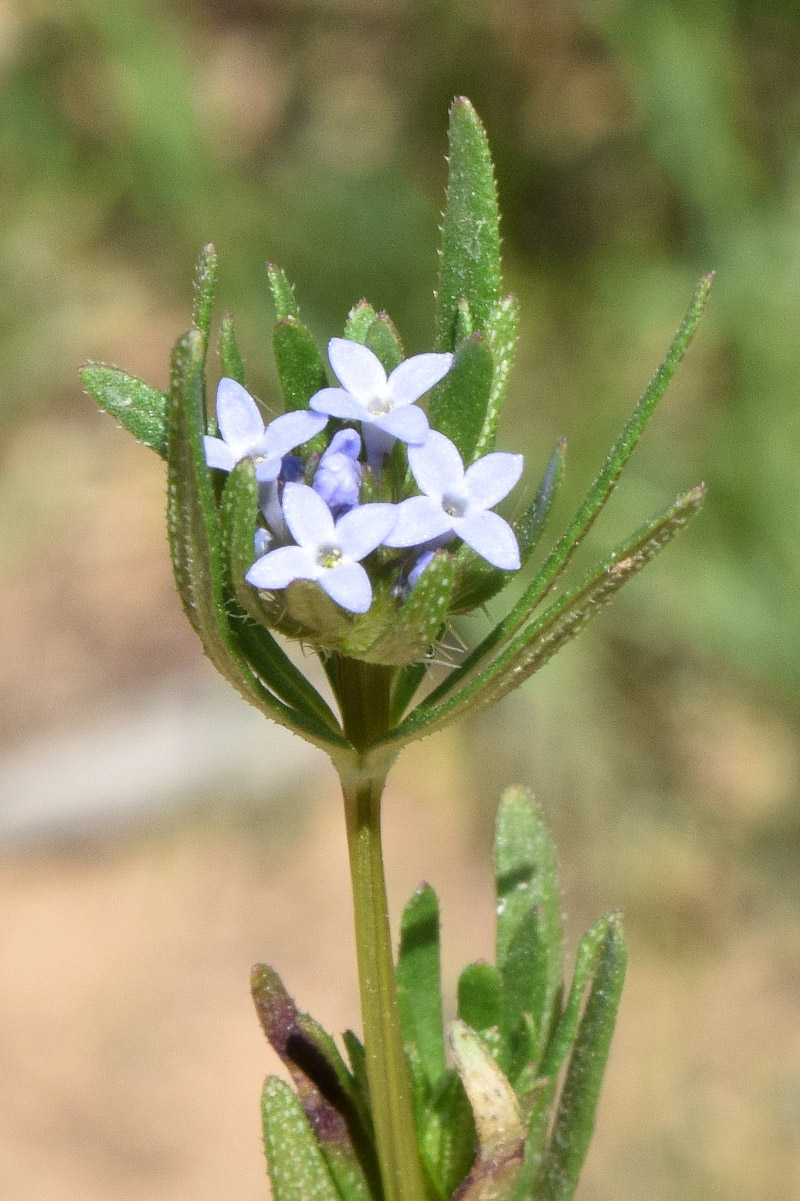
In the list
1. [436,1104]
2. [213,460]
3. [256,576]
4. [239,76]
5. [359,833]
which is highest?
[239,76]

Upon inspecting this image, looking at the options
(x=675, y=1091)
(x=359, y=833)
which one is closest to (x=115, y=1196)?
(x=675, y=1091)

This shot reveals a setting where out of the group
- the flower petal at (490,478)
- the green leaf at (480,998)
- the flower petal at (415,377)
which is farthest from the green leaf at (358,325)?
the green leaf at (480,998)

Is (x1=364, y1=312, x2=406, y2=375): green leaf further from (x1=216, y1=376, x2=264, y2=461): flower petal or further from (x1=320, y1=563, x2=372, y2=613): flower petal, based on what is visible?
(x1=320, y1=563, x2=372, y2=613): flower petal

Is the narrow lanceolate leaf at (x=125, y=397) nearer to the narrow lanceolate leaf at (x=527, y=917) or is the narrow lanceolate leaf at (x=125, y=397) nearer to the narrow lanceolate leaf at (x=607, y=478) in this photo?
the narrow lanceolate leaf at (x=607, y=478)

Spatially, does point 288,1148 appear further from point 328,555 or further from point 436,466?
point 436,466

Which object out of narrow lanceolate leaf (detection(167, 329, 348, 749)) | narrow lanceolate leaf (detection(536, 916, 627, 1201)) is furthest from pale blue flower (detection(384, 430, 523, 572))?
narrow lanceolate leaf (detection(536, 916, 627, 1201))

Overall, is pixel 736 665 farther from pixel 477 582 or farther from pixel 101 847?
pixel 477 582
